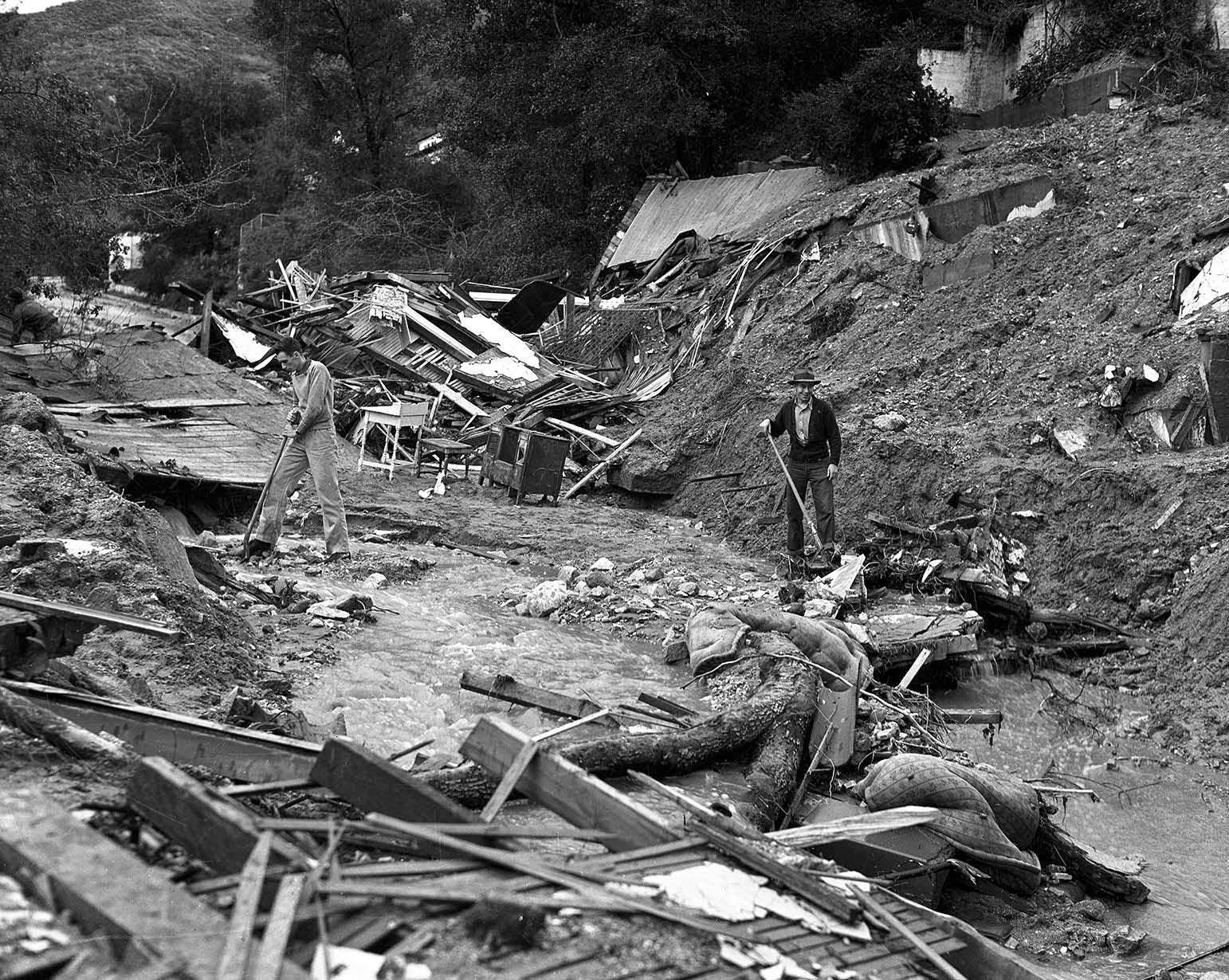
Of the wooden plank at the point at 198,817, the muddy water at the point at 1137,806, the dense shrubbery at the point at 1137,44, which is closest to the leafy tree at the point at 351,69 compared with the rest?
the dense shrubbery at the point at 1137,44

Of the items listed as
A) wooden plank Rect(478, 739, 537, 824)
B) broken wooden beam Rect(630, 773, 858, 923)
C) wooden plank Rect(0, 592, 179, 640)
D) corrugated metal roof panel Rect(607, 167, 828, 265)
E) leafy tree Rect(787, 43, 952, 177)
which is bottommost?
broken wooden beam Rect(630, 773, 858, 923)

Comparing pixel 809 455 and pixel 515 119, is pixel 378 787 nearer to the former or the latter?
pixel 809 455

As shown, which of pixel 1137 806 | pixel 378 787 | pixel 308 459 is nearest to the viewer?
pixel 378 787

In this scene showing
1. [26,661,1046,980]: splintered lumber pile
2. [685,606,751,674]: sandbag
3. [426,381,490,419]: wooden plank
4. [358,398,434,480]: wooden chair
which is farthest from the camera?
[426,381,490,419]: wooden plank

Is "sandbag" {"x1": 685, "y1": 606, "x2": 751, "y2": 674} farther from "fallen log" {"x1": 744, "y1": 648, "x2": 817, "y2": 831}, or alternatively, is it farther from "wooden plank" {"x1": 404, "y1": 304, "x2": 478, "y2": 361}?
"wooden plank" {"x1": 404, "y1": 304, "x2": 478, "y2": 361}

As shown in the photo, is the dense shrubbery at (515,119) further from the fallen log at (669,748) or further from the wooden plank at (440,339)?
the fallen log at (669,748)

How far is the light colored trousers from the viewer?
1020 centimetres

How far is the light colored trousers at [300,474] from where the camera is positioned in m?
10.2

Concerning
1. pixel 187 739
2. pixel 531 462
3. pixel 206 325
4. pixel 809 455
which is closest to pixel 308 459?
pixel 531 462

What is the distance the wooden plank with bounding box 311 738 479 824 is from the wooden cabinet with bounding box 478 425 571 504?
10.4 meters

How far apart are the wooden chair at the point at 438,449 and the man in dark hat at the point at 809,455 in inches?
221

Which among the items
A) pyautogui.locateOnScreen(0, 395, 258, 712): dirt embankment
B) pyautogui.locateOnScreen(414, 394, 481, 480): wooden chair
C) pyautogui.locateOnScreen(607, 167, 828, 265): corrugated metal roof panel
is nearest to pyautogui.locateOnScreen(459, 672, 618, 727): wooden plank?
pyautogui.locateOnScreen(0, 395, 258, 712): dirt embankment

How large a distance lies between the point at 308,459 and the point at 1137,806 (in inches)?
269

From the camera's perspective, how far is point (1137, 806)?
648cm
